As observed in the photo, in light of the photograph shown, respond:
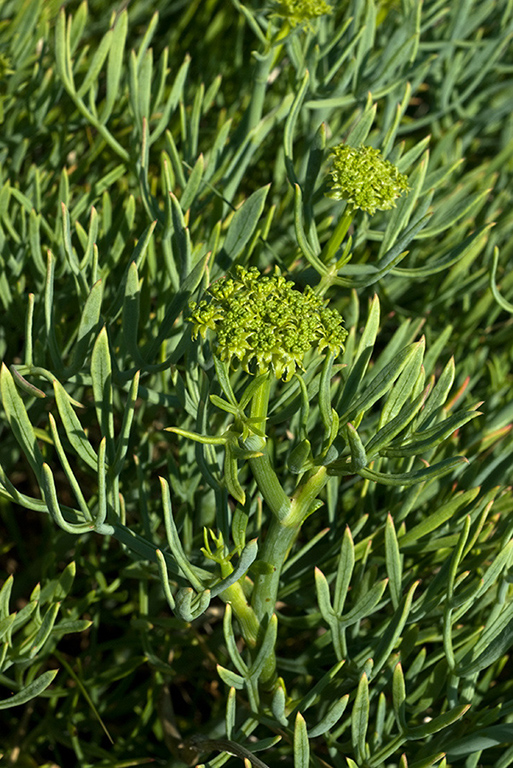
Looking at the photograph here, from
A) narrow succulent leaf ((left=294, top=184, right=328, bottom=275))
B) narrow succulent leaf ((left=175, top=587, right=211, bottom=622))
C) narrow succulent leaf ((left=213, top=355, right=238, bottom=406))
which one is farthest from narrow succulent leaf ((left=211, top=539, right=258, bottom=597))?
narrow succulent leaf ((left=294, top=184, right=328, bottom=275))

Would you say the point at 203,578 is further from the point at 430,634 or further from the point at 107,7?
the point at 107,7

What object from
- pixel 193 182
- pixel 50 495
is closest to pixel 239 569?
pixel 50 495

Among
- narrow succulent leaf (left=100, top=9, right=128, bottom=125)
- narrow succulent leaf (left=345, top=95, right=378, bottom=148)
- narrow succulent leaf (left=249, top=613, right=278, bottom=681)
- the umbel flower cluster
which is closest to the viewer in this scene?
the umbel flower cluster

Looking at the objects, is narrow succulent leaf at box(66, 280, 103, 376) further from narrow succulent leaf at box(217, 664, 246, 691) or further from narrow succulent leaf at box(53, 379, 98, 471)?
narrow succulent leaf at box(217, 664, 246, 691)

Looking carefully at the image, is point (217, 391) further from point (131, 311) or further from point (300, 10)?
point (300, 10)

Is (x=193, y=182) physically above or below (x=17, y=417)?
above

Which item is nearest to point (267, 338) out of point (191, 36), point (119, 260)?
point (119, 260)
